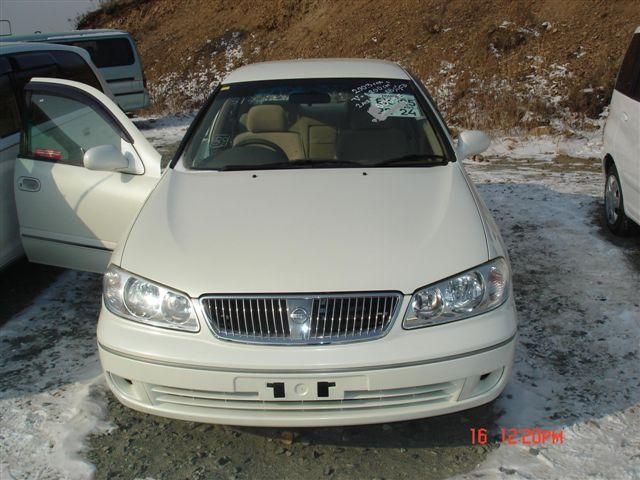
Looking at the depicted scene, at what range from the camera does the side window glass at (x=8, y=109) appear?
4.67 metres

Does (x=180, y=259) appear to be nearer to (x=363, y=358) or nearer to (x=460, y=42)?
(x=363, y=358)

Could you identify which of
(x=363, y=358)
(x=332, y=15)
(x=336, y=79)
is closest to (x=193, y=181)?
(x=336, y=79)

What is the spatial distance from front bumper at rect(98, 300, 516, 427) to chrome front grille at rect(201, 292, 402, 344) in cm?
4

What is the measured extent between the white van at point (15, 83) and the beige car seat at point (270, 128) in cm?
160

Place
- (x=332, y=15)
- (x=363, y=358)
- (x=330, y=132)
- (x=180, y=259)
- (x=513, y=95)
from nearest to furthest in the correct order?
(x=363, y=358) < (x=180, y=259) < (x=330, y=132) < (x=513, y=95) < (x=332, y=15)

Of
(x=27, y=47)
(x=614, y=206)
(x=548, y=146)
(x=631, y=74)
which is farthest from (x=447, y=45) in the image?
(x=27, y=47)

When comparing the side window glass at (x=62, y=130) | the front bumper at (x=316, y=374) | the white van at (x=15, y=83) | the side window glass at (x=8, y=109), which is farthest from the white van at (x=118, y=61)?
the front bumper at (x=316, y=374)

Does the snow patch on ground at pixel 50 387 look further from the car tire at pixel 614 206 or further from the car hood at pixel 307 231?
the car tire at pixel 614 206

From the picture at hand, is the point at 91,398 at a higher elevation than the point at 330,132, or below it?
below

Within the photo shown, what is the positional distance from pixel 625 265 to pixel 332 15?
1409 centimetres

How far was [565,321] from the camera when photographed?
4.05m
